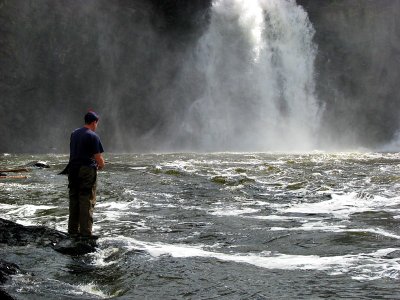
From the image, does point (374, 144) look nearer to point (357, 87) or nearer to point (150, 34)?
point (357, 87)

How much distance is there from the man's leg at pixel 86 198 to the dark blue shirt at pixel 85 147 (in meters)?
0.14

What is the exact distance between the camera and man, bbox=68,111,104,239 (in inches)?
337

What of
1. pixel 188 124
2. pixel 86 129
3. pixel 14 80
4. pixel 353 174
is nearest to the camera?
pixel 86 129

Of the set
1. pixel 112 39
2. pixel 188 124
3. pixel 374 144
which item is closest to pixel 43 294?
pixel 188 124

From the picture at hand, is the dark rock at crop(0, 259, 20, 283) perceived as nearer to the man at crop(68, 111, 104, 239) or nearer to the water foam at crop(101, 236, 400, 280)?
the water foam at crop(101, 236, 400, 280)

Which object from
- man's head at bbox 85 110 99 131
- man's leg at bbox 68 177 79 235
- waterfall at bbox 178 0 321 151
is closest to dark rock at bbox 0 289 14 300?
man's leg at bbox 68 177 79 235

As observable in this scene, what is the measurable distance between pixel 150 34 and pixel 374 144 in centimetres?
2516

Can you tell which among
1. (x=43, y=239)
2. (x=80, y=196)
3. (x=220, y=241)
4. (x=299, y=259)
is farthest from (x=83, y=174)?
(x=299, y=259)

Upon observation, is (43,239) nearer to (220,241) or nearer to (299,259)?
(220,241)

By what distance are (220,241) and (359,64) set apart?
49.6 m

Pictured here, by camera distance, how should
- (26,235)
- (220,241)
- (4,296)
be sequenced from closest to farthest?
(4,296) → (26,235) → (220,241)

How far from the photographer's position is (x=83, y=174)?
28.3 ft

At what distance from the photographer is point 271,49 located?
47.2 m

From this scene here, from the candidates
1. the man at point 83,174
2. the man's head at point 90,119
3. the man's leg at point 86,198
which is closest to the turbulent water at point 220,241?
the man's leg at point 86,198
